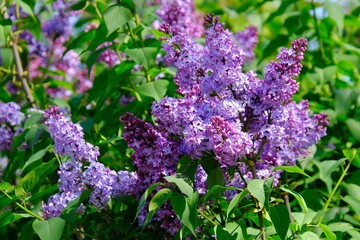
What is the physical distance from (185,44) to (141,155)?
1.43 ft

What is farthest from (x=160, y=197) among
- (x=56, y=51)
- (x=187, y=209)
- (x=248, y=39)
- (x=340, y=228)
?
(x=56, y=51)

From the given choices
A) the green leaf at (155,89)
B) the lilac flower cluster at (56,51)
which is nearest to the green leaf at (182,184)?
the green leaf at (155,89)

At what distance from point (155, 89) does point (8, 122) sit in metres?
0.91

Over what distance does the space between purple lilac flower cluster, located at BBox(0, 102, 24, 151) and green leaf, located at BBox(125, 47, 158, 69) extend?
76 cm

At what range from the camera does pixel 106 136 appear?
3.95 meters

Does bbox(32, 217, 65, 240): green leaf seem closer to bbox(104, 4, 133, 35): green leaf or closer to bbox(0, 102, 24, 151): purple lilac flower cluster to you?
bbox(104, 4, 133, 35): green leaf

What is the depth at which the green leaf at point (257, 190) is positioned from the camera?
2351mm

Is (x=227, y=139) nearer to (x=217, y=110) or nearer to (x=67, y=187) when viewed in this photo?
(x=217, y=110)

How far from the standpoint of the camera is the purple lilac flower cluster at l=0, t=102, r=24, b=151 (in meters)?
3.83

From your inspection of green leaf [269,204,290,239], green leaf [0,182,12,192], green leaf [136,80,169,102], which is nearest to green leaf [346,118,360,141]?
green leaf [136,80,169,102]

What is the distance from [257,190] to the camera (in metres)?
2.38

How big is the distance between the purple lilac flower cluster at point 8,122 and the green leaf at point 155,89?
745mm

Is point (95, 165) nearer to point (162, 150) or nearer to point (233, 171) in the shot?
point (162, 150)

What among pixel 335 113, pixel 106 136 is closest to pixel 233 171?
pixel 106 136
